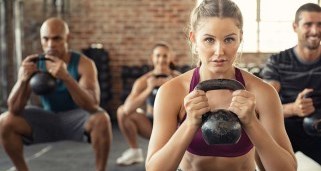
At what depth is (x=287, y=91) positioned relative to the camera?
9.13 ft

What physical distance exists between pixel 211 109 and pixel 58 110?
6.33 feet

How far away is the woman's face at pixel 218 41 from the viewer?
1479 mm

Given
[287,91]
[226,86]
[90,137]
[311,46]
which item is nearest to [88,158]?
[90,137]

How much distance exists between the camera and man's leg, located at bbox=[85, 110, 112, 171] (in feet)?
9.77

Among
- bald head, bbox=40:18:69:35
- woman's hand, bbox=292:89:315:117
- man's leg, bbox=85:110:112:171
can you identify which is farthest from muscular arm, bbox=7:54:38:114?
woman's hand, bbox=292:89:315:117

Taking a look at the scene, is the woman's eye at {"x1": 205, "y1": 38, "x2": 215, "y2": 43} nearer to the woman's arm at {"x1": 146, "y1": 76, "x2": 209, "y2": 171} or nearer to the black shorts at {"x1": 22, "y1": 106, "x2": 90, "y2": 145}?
the woman's arm at {"x1": 146, "y1": 76, "x2": 209, "y2": 171}

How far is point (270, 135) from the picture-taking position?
4.84 feet

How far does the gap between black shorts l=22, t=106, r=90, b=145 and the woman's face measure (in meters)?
1.71

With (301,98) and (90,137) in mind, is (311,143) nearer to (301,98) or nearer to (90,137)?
(301,98)

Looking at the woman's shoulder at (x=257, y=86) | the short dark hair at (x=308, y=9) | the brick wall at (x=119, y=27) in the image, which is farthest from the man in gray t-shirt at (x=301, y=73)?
the brick wall at (x=119, y=27)

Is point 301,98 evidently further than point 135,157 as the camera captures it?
No

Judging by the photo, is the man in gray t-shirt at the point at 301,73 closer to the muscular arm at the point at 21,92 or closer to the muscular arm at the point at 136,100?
the muscular arm at the point at 136,100

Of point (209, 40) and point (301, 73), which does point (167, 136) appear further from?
point (301, 73)

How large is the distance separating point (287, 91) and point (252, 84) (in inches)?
48.4
